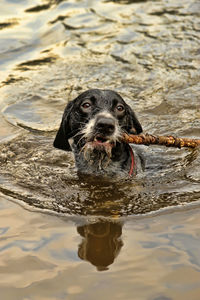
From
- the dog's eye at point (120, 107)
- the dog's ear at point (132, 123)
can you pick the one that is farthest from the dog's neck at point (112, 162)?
the dog's eye at point (120, 107)

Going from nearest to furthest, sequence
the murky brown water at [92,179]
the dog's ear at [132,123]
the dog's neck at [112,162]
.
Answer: the murky brown water at [92,179], the dog's neck at [112,162], the dog's ear at [132,123]

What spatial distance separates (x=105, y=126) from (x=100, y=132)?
0.31 ft

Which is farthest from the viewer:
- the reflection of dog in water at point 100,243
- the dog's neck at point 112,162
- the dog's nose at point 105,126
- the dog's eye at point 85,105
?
the dog's neck at point 112,162

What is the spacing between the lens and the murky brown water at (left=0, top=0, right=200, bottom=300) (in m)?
3.99

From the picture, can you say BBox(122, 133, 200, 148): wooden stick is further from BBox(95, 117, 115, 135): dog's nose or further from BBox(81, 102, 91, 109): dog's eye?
BBox(81, 102, 91, 109): dog's eye

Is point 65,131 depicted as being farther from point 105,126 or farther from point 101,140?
point 105,126

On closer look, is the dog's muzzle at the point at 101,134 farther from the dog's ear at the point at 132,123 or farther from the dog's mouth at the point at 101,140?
the dog's ear at the point at 132,123

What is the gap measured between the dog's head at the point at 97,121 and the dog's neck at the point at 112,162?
0.65 feet

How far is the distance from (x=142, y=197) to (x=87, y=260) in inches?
66.4

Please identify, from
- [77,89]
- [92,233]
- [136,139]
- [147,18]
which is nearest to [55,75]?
[77,89]

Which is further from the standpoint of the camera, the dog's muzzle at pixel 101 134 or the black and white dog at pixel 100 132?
the black and white dog at pixel 100 132

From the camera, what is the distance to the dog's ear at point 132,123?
252 inches

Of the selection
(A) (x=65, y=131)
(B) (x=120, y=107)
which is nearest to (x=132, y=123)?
(B) (x=120, y=107)

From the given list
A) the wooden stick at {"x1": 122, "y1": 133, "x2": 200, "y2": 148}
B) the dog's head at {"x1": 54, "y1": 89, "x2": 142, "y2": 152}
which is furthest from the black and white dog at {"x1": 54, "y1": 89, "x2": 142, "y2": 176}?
the wooden stick at {"x1": 122, "y1": 133, "x2": 200, "y2": 148}
